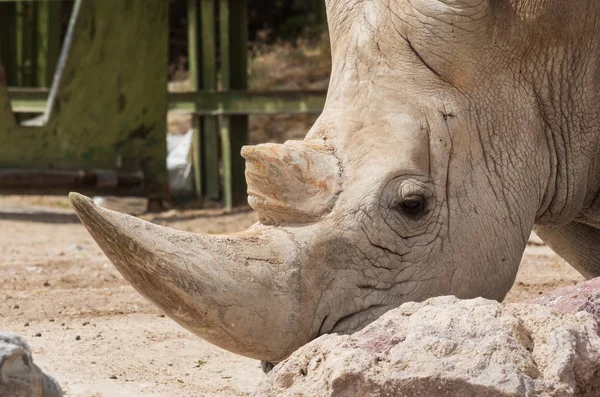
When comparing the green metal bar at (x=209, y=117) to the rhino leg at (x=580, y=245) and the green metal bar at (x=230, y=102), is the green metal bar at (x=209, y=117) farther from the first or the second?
the rhino leg at (x=580, y=245)

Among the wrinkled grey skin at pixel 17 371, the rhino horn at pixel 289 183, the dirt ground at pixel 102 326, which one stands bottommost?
the dirt ground at pixel 102 326

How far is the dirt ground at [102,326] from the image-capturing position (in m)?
4.56

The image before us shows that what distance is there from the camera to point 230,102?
1141 centimetres

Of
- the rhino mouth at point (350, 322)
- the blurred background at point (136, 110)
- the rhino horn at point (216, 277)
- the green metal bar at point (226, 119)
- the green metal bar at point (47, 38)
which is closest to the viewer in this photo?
the rhino horn at point (216, 277)

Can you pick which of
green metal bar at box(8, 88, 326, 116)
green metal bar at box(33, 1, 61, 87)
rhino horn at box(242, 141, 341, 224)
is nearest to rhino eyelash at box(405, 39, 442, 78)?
rhino horn at box(242, 141, 341, 224)

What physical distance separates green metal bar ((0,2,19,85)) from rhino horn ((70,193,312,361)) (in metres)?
10.2

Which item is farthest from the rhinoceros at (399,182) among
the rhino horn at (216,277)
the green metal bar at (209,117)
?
the green metal bar at (209,117)

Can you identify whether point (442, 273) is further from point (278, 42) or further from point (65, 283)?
point (278, 42)

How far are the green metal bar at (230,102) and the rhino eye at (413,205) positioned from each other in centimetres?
644

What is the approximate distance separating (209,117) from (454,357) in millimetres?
8812

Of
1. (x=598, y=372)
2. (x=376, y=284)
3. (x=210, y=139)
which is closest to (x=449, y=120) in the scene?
(x=376, y=284)

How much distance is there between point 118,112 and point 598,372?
8.19 m

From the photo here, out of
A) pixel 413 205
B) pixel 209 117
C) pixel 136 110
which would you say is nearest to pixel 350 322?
pixel 413 205

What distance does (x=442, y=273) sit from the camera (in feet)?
14.1
